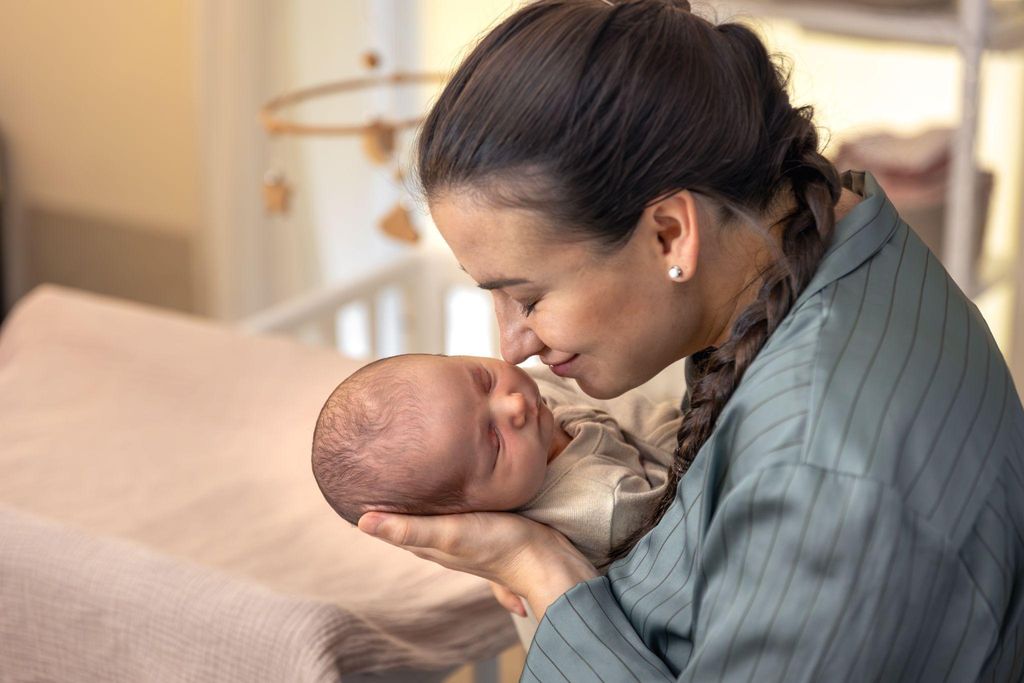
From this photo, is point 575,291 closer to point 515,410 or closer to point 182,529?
point 515,410

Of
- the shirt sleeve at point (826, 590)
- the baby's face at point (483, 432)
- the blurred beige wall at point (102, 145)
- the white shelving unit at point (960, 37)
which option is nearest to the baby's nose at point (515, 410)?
the baby's face at point (483, 432)

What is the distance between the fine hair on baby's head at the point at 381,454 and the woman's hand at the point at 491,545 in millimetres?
42

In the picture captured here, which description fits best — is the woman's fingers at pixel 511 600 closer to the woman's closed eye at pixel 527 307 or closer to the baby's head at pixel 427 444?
the baby's head at pixel 427 444

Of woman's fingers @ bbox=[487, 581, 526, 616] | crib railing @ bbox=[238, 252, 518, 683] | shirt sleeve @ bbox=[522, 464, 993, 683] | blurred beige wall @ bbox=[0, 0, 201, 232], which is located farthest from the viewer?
blurred beige wall @ bbox=[0, 0, 201, 232]

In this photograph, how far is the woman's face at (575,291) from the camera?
3.52 ft

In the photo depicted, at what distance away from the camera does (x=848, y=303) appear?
1031 mm

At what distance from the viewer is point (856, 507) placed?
924 millimetres

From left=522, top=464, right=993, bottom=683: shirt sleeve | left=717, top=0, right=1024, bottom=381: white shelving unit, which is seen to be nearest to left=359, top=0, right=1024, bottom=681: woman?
left=522, top=464, right=993, bottom=683: shirt sleeve

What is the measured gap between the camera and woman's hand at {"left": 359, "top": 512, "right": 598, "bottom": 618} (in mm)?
1225

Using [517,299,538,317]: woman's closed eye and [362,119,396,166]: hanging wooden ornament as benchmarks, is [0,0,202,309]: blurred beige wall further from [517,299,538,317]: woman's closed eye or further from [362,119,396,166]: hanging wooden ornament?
[517,299,538,317]: woman's closed eye

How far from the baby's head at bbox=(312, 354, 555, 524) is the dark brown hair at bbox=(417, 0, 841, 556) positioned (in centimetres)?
28

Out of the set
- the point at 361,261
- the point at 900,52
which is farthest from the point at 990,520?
the point at 361,261

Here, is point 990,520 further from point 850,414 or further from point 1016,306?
point 1016,306

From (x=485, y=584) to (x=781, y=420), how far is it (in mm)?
703
